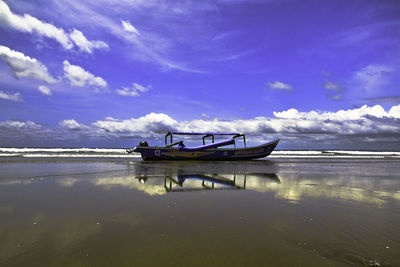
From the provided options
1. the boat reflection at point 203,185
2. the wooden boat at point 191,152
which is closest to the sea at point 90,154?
the wooden boat at point 191,152

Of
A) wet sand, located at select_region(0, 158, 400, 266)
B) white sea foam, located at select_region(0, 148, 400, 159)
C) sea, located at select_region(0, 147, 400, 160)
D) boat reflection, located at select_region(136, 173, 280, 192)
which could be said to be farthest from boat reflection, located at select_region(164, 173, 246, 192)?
white sea foam, located at select_region(0, 148, 400, 159)

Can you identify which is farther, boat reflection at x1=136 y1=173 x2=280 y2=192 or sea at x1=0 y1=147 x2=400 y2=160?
sea at x1=0 y1=147 x2=400 y2=160

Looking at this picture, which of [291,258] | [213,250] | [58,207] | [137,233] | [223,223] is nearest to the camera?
[291,258]

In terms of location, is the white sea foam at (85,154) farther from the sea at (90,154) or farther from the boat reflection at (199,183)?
the boat reflection at (199,183)

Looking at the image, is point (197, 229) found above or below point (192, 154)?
below

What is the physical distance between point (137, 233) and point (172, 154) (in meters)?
20.8

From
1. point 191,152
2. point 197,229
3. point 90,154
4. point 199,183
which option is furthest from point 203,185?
point 90,154

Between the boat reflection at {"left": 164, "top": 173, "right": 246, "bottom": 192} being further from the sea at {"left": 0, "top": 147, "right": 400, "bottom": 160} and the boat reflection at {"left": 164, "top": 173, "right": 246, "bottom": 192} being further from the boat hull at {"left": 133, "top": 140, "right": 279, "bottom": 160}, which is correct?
the sea at {"left": 0, "top": 147, "right": 400, "bottom": 160}

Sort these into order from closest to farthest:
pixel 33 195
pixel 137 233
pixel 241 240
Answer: pixel 241 240 → pixel 137 233 → pixel 33 195

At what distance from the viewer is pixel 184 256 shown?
3201 millimetres

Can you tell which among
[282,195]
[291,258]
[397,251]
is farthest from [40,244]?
[282,195]

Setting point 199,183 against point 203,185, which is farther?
point 199,183

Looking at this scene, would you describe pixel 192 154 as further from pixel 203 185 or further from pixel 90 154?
pixel 90 154

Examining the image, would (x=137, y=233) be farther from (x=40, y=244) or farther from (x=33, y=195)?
(x=33, y=195)
